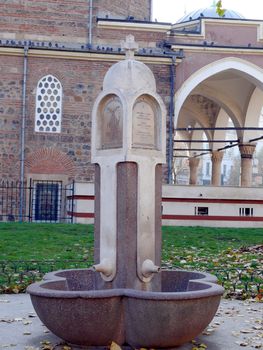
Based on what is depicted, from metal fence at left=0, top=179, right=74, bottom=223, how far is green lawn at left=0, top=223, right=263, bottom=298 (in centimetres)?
317

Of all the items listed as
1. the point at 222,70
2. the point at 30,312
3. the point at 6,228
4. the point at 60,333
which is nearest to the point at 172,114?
the point at 222,70

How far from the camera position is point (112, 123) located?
6.09 m

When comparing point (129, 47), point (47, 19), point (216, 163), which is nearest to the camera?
point (129, 47)

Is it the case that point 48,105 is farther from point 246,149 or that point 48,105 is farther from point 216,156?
point 216,156

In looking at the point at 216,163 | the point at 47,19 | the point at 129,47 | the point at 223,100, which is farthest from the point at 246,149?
the point at 129,47

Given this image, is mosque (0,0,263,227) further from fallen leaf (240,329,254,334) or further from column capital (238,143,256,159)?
fallen leaf (240,329,254,334)

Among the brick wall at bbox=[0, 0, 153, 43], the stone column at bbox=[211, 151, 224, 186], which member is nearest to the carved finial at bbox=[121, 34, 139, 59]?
the brick wall at bbox=[0, 0, 153, 43]

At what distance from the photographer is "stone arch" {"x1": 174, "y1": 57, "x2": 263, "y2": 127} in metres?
21.5

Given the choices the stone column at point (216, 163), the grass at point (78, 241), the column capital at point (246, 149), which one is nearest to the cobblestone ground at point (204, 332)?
the grass at point (78, 241)

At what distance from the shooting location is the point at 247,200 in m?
19.4

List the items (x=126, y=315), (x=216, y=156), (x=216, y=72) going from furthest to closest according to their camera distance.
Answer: (x=216, y=156) → (x=216, y=72) → (x=126, y=315)

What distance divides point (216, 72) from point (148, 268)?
17.2 m

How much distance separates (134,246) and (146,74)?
5.46 feet

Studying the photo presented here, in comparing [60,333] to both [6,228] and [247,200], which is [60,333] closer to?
[6,228]
